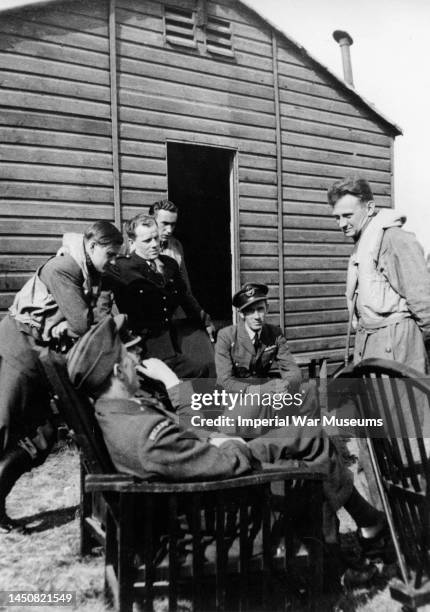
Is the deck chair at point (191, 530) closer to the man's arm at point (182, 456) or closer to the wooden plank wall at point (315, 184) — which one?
the man's arm at point (182, 456)

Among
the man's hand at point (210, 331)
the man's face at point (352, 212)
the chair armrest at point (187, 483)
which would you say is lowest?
the chair armrest at point (187, 483)

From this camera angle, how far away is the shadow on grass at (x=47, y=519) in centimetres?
347

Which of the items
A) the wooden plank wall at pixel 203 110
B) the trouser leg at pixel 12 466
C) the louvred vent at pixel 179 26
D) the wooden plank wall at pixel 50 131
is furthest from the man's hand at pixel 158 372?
the louvred vent at pixel 179 26

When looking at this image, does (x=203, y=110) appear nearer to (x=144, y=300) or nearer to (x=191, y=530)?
(x=144, y=300)

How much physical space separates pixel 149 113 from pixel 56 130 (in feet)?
3.60

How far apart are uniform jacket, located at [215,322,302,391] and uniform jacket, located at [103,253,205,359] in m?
0.45

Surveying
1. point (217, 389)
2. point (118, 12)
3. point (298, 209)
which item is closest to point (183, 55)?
point (118, 12)

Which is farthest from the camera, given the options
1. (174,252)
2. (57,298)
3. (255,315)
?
(174,252)

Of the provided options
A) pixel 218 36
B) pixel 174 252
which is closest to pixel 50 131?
pixel 174 252

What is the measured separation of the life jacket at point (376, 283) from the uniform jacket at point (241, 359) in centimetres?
111

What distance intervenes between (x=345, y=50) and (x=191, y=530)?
8.51 metres

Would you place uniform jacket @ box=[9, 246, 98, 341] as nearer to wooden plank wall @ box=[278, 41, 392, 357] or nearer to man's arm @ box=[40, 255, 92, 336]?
man's arm @ box=[40, 255, 92, 336]

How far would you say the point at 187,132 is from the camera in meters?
6.20

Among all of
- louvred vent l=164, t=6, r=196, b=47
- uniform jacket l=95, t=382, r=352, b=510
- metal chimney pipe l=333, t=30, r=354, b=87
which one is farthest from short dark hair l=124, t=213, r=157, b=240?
metal chimney pipe l=333, t=30, r=354, b=87
